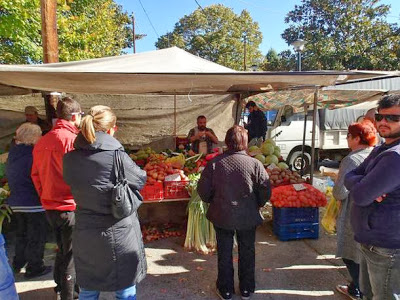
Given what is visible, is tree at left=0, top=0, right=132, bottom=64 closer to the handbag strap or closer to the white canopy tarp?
the white canopy tarp

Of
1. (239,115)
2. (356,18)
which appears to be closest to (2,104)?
(239,115)

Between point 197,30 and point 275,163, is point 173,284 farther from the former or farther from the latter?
point 197,30

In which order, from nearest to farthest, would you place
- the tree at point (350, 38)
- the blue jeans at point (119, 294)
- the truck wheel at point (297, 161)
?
the blue jeans at point (119, 294)
the truck wheel at point (297, 161)
the tree at point (350, 38)

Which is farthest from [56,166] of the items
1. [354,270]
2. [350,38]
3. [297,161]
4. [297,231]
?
[350,38]

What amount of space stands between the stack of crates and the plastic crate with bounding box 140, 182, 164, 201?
68.7 inches

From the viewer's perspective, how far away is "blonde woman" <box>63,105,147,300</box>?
2070 mm

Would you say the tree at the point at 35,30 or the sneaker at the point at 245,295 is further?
the tree at the point at 35,30

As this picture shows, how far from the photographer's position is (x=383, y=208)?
188cm

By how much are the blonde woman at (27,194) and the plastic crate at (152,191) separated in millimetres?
1257

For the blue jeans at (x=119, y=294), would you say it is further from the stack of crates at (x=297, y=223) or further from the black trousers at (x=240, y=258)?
the stack of crates at (x=297, y=223)

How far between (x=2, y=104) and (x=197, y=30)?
2767 cm

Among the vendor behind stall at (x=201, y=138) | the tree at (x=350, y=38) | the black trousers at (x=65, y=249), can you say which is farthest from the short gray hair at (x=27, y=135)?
the tree at (x=350, y=38)

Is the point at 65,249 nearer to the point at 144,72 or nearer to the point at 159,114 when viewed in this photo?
the point at 144,72

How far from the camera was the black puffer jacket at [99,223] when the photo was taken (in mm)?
2072
